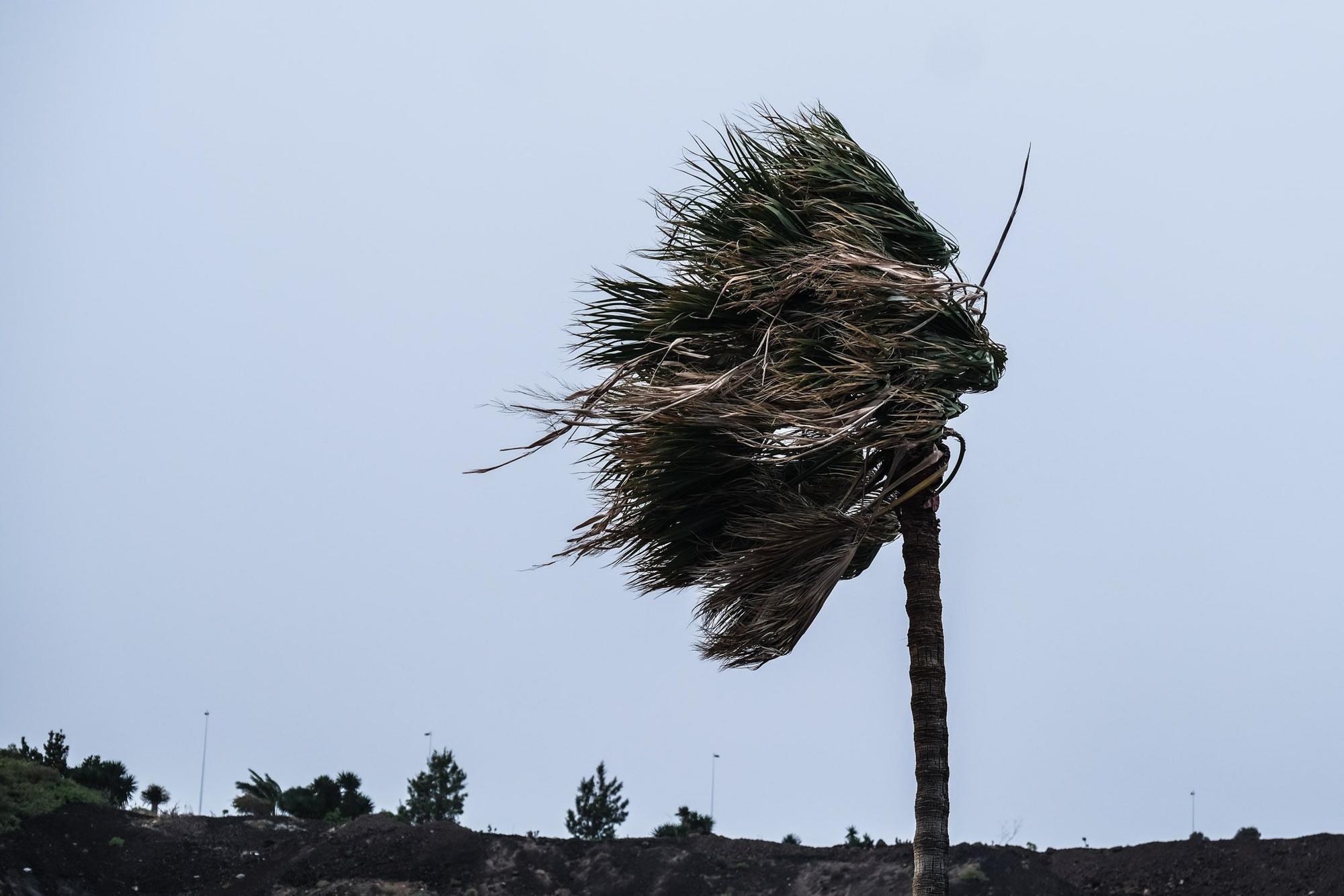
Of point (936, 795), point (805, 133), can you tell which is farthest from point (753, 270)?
point (936, 795)

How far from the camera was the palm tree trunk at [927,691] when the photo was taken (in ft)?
26.7

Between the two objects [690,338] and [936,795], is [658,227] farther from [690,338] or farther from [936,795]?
[936,795]

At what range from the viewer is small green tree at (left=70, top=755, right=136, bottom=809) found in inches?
1051

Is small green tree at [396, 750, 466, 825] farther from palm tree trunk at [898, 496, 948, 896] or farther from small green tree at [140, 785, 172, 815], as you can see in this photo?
palm tree trunk at [898, 496, 948, 896]

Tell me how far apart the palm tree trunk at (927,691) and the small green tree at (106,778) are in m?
22.5

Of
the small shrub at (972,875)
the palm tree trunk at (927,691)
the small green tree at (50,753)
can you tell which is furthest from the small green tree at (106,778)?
the palm tree trunk at (927,691)

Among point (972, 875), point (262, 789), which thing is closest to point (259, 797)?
point (262, 789)

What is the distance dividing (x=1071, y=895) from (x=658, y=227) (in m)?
12.1

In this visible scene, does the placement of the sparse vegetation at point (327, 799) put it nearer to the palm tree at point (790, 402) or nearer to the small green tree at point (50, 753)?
the small green tree at point (50, 753)

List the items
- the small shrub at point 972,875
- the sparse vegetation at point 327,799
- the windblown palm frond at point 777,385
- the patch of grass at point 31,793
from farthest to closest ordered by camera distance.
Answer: the sparse vegetation at point 327,799
the patch of grass at point 31,793
the small shrub at point 972,875
the windblown palm frond at point 777,385

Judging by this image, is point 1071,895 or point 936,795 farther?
point 1071,895

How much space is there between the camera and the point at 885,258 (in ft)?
27.5

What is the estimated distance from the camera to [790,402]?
315 inches

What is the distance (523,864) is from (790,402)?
49.4 feet
